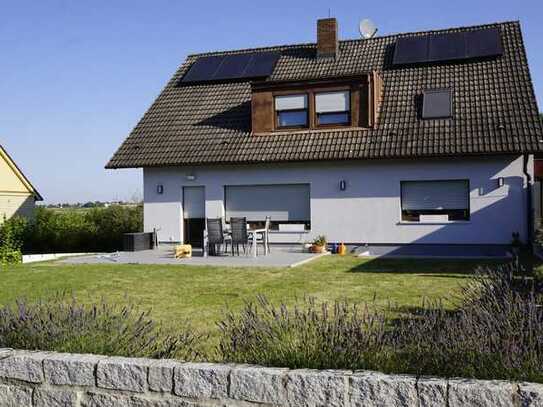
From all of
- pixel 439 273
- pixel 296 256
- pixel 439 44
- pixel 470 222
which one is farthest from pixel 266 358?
pixel 439 44

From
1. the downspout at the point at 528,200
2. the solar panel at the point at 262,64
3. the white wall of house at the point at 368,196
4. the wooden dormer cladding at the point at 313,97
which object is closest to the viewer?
the downspout at the point at 528,200

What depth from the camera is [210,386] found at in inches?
169

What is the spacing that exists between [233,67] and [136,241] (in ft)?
25.6

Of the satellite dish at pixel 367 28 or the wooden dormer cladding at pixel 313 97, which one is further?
the satellite dish at pixel 367 28

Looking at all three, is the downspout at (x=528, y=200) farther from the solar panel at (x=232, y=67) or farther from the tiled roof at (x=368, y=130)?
the solar panel at (x=232, y=67)

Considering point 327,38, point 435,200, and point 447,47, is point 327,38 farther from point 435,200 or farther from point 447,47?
point 435,200

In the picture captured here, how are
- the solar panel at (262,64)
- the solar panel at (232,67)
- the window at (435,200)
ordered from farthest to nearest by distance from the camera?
the solar panel at (232,67) → the solar panel at (262,64) → the window at (435,200)

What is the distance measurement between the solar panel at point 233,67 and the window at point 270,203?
492 cm

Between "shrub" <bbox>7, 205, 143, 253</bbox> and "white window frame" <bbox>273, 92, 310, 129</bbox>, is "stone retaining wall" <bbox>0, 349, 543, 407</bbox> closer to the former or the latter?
"white window frame" <bbox>273, 92, 310, 129</bbox>

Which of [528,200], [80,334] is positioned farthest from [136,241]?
[80,334]

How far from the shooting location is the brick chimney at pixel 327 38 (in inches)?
853

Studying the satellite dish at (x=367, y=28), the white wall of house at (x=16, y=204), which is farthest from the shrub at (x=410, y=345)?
the white wall of house at (x=16, y=204)

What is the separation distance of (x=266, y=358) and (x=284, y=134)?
15298mm

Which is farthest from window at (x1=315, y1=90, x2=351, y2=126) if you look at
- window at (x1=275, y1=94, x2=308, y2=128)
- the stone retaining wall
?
the stone retaining wall
